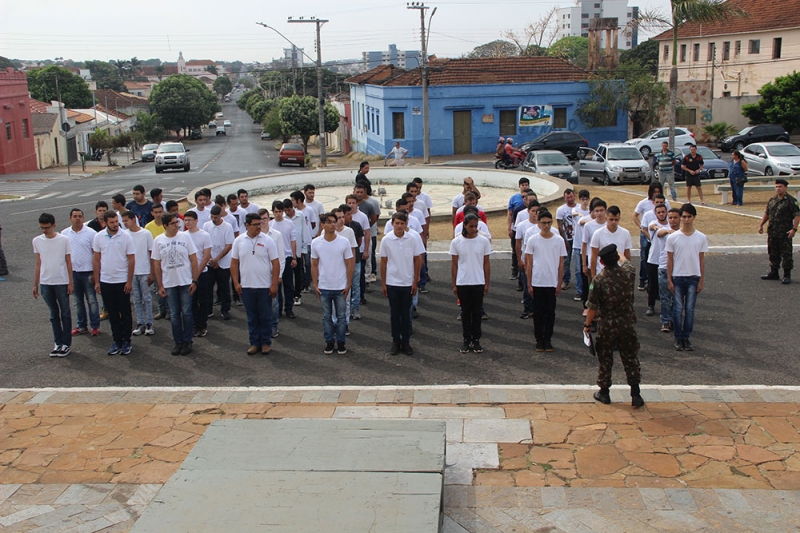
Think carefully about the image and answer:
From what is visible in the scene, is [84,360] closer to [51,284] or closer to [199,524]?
[51,284]

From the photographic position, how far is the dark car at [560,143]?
3584 centimetres

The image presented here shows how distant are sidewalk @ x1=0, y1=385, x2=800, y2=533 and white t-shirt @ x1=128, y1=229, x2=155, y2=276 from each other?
2232 millimetres

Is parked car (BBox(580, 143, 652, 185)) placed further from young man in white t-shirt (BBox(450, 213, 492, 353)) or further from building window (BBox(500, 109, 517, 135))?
young man in white t-shirt (BBox(450, 213, 492, 353))

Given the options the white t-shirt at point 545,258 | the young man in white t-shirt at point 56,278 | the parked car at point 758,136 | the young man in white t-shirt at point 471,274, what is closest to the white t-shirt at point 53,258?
the young man in white t-shirt at point 56,278

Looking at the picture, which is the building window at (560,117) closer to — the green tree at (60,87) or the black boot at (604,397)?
the black boot at (604,397)

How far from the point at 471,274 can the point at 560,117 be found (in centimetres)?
3584

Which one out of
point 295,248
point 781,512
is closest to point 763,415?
point 781,512

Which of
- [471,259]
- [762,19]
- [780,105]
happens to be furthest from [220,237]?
[762,19]

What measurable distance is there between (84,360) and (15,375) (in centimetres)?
78

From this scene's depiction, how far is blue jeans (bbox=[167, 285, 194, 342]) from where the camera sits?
31.6 ft

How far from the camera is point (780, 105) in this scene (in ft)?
132

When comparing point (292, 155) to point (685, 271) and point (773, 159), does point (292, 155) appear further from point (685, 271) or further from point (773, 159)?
point (685, 271)

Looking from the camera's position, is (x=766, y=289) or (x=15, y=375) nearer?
(x=15, y=375)

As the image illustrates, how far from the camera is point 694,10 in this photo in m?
23.4
